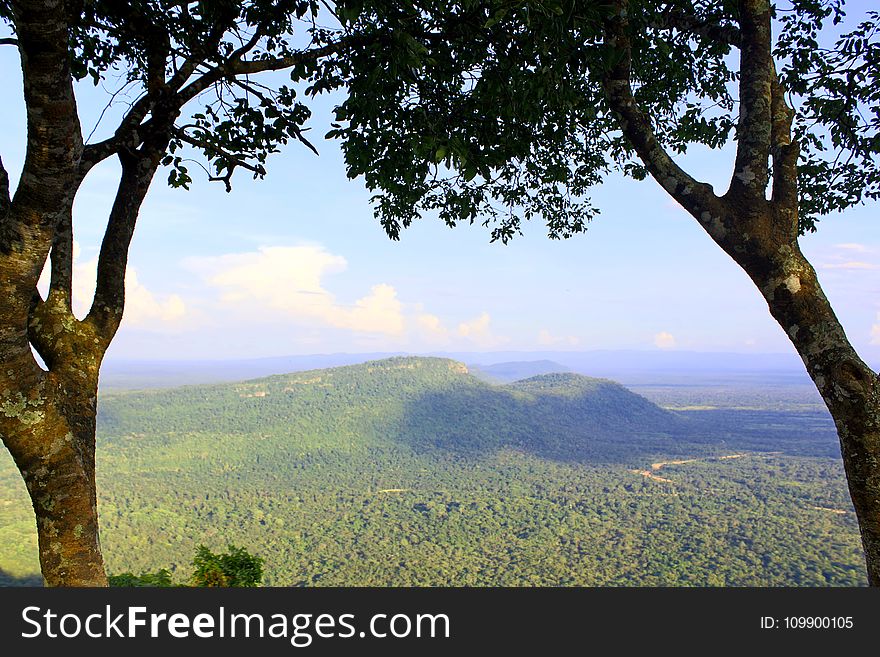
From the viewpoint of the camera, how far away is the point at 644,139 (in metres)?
4.83

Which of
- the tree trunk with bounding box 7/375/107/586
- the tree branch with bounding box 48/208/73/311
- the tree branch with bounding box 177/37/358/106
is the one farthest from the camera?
the tree branch with bounding box 177/37/358/106

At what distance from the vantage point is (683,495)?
76.0 metres

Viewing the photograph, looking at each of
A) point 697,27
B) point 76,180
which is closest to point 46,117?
point 76,180

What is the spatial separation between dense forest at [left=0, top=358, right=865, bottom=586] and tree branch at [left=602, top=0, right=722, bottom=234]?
41.3m

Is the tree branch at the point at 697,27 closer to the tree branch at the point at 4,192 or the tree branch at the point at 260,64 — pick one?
the tree branch at the point at 260,64

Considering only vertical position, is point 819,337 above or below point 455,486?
above

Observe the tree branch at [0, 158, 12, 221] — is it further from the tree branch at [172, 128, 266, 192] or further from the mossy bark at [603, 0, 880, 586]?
the mossy bark at [603, 0, 880, 586]

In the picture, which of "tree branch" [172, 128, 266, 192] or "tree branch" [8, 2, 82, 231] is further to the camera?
"tree branch" [172, 128, 266, 192]

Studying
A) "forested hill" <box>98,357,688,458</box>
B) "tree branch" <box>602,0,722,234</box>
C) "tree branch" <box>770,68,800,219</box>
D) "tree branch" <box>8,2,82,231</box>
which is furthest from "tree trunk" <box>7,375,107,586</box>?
"forested hill" <box>98,357,688,458</box>

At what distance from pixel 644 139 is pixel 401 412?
115 m

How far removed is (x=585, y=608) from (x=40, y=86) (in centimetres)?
497

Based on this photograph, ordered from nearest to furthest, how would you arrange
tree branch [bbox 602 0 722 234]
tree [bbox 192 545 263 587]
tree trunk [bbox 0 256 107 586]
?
tree trunk [bbox 0 256 107 586] < tree branch [bbox 602 0 722 234] < tree [bbox 192 545 263 587]

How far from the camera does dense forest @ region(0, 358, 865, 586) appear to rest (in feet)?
161

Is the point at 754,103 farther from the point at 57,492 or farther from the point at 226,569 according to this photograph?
the point at 226,569
